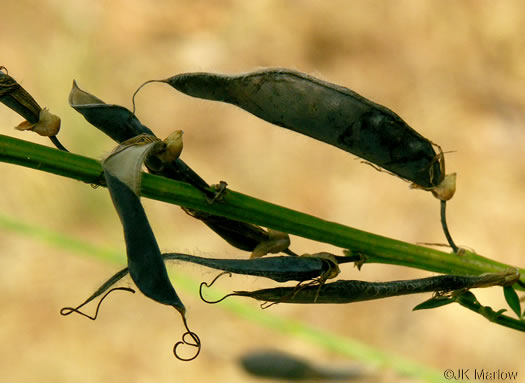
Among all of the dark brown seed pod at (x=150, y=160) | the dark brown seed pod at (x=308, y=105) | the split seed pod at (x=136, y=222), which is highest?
the dark brown seed pod at (x=308, y=105)

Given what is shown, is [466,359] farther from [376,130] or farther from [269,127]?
[376,130]

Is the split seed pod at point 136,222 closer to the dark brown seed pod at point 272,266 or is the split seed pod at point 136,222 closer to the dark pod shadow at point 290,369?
the dark brown seed pod at point 272,266

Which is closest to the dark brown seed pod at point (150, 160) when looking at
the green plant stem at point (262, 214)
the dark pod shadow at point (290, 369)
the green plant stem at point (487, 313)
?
the green plant stem at point (262, 214)

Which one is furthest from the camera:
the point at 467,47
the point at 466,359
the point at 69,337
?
the point at 467,47

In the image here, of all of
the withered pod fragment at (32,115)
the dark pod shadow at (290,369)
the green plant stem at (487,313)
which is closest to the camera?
the withered pod fragment at (32,115)

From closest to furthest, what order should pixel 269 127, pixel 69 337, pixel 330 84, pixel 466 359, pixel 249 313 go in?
1. pixel 330 84
2. pixel 249 313
3. pixel 466 359
4. pixel 69 337
5. pixel 269 127

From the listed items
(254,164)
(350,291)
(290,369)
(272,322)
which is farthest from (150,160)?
(254,164)

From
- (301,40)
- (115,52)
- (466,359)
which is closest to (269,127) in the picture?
(301,40)

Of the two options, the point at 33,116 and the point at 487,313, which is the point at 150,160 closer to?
the point at 33,116
